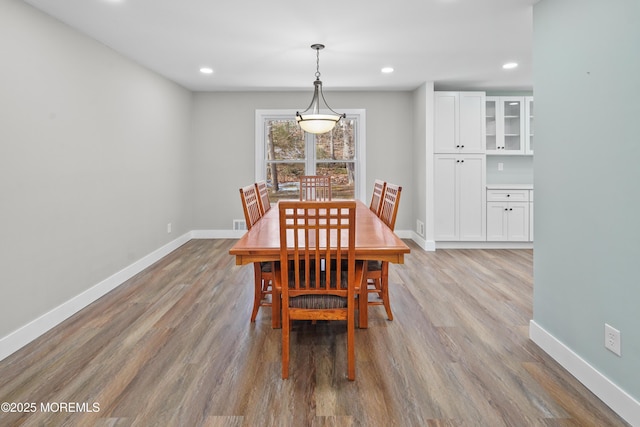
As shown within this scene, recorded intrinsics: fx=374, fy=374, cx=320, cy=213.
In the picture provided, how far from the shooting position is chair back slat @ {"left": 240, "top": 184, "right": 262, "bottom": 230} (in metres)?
2.78

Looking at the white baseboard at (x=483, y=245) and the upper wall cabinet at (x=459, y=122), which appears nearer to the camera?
the upper wall cabinet at (x=459, y=122)

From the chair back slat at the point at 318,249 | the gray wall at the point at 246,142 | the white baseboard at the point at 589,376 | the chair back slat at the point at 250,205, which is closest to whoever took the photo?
the white baseboard at the point at 589,376

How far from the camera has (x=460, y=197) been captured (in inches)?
210

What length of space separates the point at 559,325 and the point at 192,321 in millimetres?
2488

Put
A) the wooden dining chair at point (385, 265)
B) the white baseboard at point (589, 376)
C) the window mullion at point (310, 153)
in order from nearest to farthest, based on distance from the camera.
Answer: the white baseboard at point (589, 376) → the wooden dining chair at point (385, 265) → the window mullion at point (310, 153)

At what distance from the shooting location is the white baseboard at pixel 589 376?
1.68 metres

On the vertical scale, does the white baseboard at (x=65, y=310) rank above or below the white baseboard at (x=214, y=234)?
below

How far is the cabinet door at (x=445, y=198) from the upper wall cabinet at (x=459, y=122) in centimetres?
17

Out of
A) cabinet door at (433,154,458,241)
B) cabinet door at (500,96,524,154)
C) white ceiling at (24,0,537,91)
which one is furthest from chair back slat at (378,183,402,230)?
cabinet door at (500,96,524,154)

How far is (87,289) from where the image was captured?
3.24 meters

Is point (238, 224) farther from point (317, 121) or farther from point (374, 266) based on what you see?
point (374, 266)

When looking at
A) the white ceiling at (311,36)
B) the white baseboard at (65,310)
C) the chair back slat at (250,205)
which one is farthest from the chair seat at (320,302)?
the white ceiling at (311,36)

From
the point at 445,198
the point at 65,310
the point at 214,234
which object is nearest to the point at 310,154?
the point at 214,234

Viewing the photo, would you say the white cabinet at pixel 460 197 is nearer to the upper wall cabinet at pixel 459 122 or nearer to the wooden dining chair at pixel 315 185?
the upper wall cabinet at pixel 459 122
